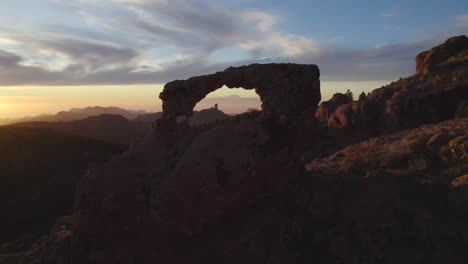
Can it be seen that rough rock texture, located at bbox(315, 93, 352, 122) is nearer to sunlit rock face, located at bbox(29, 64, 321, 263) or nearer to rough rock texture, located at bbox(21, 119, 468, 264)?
rough rock texture, located at bbox(21, 119, 468, 264)

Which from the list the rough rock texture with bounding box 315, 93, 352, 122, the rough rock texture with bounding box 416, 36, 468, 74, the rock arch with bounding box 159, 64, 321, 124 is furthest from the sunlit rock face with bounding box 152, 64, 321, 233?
the rough rock texture with bounding box 416, 36, 468, 74

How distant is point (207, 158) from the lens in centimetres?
779

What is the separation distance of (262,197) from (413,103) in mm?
18845

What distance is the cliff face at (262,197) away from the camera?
7535mm

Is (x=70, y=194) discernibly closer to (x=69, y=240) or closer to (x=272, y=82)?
(x=69, y=240)

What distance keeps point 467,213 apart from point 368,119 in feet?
56.1

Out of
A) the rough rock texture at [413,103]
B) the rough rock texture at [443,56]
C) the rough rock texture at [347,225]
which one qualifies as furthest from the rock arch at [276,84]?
the rough rock texture at [443,56]

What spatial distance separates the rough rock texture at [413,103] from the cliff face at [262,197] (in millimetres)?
11227

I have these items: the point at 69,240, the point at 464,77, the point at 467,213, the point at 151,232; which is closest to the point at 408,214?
the point at 467,213

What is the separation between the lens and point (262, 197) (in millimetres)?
9062

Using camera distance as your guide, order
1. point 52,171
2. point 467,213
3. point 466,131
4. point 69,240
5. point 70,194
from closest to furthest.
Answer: point 467,213
point 69,240
point 466,131
point 70,194
point 52,171

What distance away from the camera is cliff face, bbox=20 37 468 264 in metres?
7.54

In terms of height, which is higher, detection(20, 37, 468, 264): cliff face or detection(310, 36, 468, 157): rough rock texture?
detection(310, 36, 468, 157): rough rock texture

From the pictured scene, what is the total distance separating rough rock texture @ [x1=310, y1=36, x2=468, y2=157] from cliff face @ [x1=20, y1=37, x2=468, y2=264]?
36.8 ft
